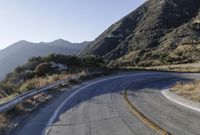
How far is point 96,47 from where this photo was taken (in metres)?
131

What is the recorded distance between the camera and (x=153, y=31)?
11562 cm

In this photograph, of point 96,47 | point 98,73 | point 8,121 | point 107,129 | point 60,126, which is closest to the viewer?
point 107,129

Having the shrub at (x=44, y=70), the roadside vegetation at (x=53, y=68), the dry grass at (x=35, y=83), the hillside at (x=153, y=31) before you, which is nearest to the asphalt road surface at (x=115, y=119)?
the dry grass at (x=35, y=83)

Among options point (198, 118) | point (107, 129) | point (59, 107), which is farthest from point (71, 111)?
point (198, 118)

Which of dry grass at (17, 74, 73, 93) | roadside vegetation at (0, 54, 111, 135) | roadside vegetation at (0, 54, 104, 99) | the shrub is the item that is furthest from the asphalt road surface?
the shrub

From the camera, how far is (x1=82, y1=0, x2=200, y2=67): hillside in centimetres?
9631

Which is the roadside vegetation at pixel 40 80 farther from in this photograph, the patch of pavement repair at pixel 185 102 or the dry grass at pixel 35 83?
the patch of pavement repair at pixel 185 102

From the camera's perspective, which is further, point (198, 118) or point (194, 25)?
point (194, 25)

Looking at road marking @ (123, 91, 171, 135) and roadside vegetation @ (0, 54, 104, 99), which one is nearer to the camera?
road marking @ (123, 91, 171, 135)

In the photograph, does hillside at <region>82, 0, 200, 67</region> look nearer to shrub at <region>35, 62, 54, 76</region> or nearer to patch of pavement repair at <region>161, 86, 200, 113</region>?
shrub at <region>35, 62, 54, 76</region>

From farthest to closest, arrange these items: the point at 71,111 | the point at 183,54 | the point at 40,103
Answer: the point at 183,54, the point at 40,103, the point at 71,111

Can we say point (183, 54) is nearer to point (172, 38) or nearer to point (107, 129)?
point (172, 38)

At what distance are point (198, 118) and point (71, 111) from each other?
5.85 meters

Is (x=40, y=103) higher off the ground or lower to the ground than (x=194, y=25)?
lower
